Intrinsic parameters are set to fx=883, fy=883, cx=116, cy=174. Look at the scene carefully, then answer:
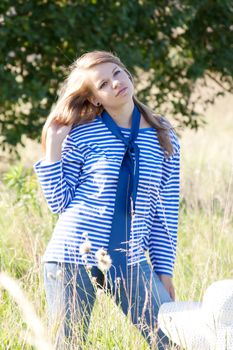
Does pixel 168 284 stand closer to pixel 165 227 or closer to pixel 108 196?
pixel 165 227

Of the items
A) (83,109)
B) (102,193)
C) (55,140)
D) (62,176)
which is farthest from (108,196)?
(83,109)

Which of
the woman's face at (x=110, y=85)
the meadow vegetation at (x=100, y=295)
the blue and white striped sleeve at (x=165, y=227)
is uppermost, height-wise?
the woman's face at (x=110, y=85)

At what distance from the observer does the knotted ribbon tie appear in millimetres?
3336

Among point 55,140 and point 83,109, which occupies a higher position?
point 83,109

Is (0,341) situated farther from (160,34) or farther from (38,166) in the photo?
(160,34)

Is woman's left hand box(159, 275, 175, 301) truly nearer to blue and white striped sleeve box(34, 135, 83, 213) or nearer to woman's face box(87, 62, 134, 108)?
blue and white striped sleeve box(34, 135, 83, 213)

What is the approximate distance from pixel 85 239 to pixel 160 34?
503 centimetres

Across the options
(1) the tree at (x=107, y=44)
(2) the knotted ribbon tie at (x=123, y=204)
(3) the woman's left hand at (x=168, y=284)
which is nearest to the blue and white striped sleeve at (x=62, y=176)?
(2) the knotted ribbon tie at (x=123, y=204)

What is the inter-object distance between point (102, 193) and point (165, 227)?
0.33m

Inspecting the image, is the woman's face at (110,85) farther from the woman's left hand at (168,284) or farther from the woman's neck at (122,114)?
the woman's left hand at (168,284)

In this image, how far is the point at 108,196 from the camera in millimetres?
3344

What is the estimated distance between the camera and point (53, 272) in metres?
3.29

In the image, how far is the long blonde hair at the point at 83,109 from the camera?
137 inches

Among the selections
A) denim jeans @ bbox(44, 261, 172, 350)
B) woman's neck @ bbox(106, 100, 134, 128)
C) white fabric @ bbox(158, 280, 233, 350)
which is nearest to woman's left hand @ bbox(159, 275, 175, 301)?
denim jeans @ bbox(44, 261, 172, 350)
